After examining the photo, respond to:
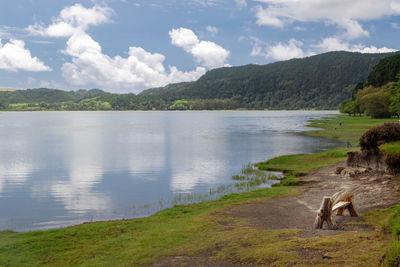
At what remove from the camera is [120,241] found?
15.0m

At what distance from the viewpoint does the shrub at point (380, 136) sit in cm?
2752

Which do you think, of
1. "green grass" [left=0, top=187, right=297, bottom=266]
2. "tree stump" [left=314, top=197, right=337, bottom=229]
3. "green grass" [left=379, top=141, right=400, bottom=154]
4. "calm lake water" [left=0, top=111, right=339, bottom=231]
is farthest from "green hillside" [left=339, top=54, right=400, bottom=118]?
"green grass" [left=0, top=187, right=297, bottom=266]

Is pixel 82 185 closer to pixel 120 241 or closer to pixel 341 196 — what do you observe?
pixel 120 241

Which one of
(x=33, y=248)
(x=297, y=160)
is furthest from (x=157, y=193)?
(x=297, y=160)

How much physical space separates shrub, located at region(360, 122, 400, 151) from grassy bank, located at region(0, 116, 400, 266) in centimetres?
1279

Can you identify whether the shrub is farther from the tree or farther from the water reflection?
the tree

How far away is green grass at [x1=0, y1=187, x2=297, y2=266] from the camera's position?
13055 millimetres

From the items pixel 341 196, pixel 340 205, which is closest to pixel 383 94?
pixel 341 196

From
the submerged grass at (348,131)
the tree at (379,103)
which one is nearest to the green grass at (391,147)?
the submerged grass at (348,131)

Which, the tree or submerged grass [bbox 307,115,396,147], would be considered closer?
submerged grass [bbox 307,115,396,147]

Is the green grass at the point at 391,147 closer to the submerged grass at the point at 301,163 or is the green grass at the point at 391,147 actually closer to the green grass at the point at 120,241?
the submerged grass at the point at 301,163

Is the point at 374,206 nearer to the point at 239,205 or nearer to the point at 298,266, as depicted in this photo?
the point at 239,205

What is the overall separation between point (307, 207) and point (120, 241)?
10438 mm

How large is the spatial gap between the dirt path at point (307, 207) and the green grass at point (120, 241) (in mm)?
1136
